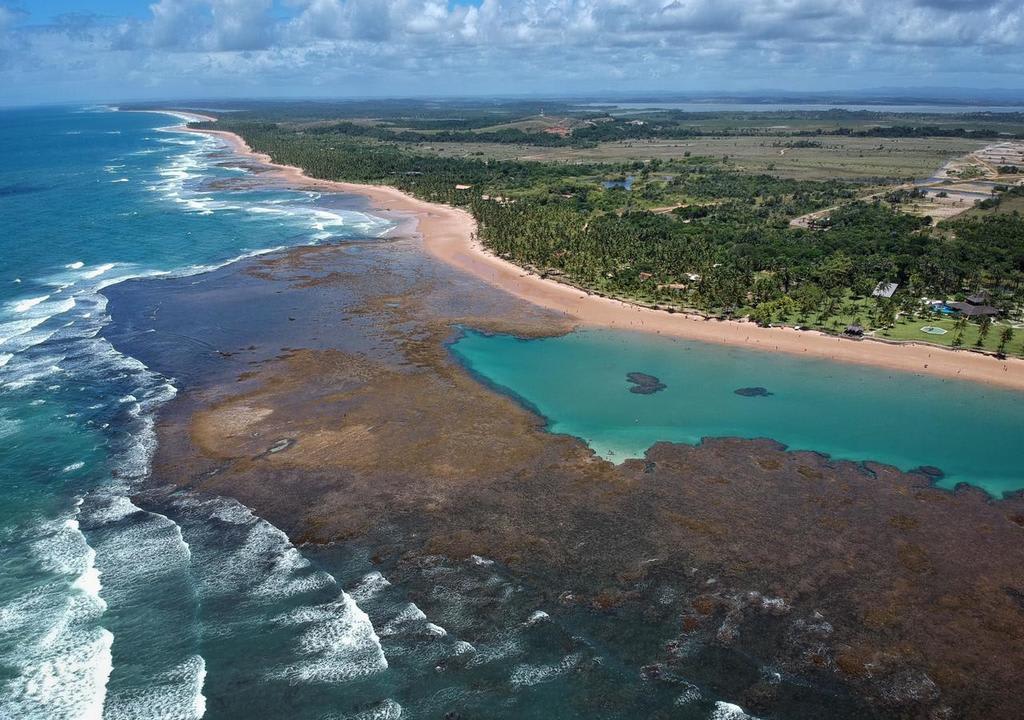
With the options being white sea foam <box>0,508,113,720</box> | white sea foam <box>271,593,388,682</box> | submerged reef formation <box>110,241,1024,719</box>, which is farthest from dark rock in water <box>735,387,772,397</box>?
white sea foam <box>0,508,113,720</box>

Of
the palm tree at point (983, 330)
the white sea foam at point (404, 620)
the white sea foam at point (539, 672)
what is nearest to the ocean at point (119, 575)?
the white sea foam at point (404, 620)

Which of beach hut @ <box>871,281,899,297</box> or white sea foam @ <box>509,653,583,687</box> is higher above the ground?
beach hut @ <box>871,281,899,297</box>

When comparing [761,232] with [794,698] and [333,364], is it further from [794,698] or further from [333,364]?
[794,698]

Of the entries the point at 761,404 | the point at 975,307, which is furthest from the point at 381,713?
the point at 975,307

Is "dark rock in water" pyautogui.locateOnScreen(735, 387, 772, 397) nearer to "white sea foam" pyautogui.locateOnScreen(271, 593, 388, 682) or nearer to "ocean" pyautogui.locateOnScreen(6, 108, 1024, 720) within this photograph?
"ocean" pyautogui.locateOnScreen(6, 108, 1024, 720)

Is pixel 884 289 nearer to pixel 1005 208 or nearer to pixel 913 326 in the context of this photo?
pixel 913 326
